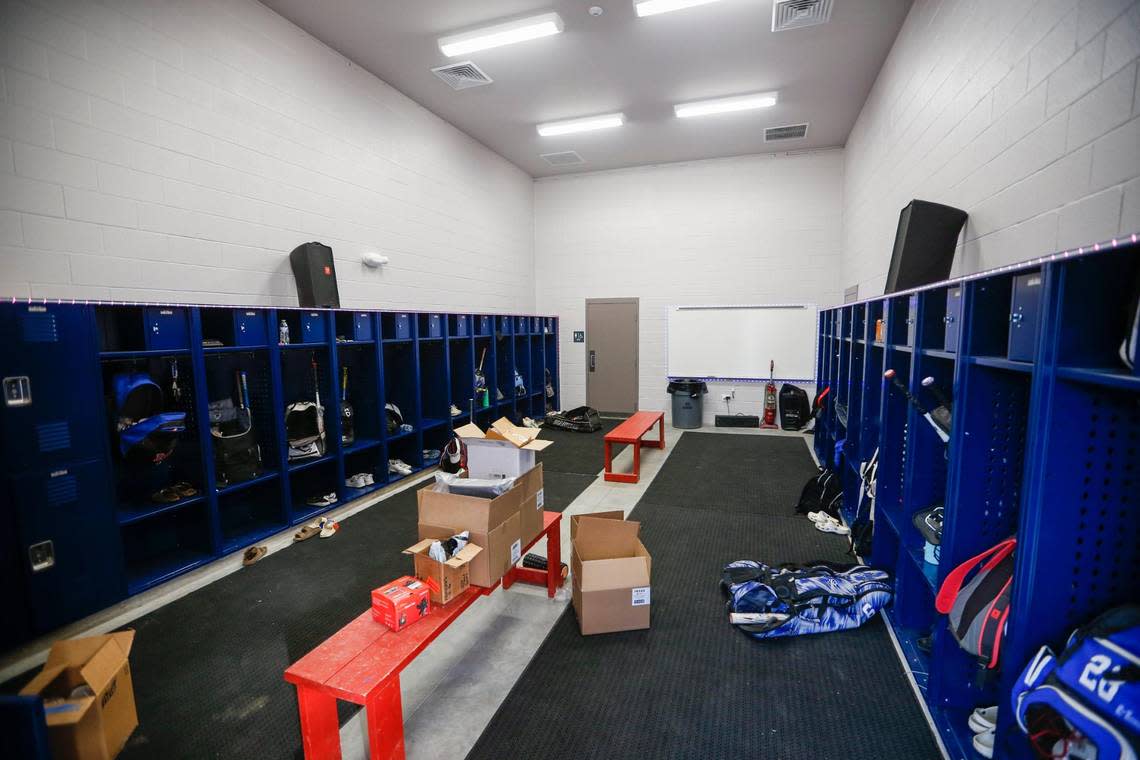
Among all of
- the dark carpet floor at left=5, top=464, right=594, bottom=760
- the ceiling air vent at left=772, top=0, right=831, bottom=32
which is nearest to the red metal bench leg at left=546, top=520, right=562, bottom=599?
the dark carpet floor at left=5, top=464, right=594, bottom=760

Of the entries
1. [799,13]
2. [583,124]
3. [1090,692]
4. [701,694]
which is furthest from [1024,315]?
[583,124]

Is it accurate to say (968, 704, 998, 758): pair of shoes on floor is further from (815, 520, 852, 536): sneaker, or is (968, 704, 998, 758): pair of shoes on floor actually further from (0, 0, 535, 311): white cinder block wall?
(0, 0, 535, 311): white cinder block wall

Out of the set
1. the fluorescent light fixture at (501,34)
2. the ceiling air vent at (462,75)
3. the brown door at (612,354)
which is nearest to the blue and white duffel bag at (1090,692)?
the fluorescent light fixture at (501,34)

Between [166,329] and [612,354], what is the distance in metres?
5.78

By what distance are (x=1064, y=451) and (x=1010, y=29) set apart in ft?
7.08

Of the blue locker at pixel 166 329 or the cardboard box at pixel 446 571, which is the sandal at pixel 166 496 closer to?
the blue locker at pixel 166 329

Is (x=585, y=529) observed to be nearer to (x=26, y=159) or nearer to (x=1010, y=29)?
(x=1010, y=29)

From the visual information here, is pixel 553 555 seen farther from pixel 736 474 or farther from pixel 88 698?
pixel 736 474

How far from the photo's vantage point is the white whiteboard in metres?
6.84

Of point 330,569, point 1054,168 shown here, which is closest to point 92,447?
point 330,569

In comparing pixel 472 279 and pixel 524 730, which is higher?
pixel 472 279

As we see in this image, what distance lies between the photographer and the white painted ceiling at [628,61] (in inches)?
147

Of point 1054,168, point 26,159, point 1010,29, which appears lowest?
point 1054,168

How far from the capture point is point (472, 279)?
642 cm
